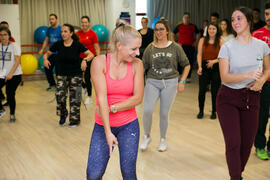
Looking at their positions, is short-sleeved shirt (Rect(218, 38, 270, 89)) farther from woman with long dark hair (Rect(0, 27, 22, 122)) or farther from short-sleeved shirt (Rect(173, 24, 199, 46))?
short-sleeved shirt (Rect(173, 24, 199, 46))

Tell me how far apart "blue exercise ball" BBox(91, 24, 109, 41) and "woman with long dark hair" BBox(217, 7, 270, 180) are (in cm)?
729

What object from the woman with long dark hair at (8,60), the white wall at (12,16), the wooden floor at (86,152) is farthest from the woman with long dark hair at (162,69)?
the white wall at (12,16)

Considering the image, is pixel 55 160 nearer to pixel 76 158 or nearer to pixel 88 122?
pixel 76 158

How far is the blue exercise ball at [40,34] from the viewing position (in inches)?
365

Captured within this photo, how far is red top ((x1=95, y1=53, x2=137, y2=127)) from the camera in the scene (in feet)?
7.02

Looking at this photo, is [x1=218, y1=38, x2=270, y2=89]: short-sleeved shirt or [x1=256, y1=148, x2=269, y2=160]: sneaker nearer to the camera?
[x1=218, y1=38, x2=270, y2=89]: short-sleeved shirt

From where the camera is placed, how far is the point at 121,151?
7.11 ft

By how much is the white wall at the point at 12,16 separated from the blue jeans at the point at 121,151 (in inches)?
281

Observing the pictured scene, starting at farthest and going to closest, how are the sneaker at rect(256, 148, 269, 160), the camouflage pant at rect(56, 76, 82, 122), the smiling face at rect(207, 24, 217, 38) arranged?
1. the smiling face at rect(207, 24, 217, 38)
2. the camouflage pant at rect(56, 76, 82, 122)
3. the sneaker at rect(256, 148, 269, 160)

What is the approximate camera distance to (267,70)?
2840mm

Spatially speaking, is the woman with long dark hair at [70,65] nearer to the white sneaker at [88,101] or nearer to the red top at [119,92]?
the white sneaker at [88,101]

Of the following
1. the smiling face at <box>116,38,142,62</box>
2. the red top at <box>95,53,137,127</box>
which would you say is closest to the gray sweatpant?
the red top at <box>95,53,137,127</box>

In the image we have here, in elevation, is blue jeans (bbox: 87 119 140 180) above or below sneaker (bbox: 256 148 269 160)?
above

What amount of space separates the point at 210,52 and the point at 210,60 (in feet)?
0.41
